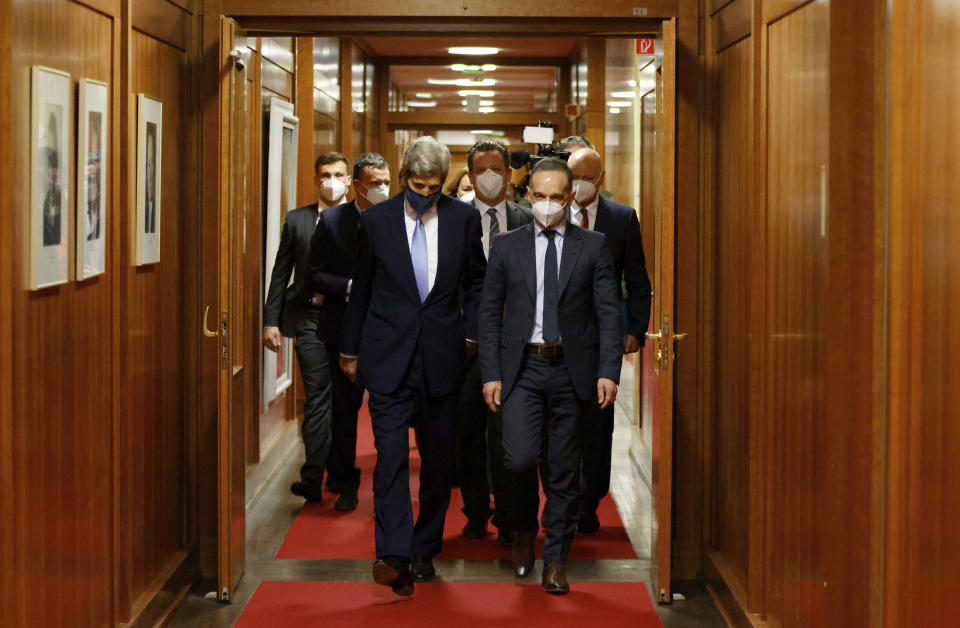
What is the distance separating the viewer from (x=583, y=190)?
5.20 metres

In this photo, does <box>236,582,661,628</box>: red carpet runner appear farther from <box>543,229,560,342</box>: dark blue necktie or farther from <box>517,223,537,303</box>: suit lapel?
<box>517,223,537,303</box>: suit lapel

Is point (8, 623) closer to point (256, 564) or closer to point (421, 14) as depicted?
point (256, 564)

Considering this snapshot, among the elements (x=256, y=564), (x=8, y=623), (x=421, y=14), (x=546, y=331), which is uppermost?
(x=421, y=14)

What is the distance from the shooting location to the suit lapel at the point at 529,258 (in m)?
4.57

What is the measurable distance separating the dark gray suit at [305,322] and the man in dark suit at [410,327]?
1.04m

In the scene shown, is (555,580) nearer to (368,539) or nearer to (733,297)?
(368,539)

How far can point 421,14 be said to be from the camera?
4.72m

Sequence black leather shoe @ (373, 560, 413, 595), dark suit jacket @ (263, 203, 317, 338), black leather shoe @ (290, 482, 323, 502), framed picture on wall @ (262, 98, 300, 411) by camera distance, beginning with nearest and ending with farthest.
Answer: black leather shoe @ (373, 560, 413, 595), dark suit jacket @ (263, 203, 317, 338), black leather shoe @ (290, 482, 323, 502), framed picture on wall @ (262, 98, 300, 411)

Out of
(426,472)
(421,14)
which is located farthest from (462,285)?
(421,14)

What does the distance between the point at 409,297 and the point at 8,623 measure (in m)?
2.14

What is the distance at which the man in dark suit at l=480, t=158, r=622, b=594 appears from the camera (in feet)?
14.9

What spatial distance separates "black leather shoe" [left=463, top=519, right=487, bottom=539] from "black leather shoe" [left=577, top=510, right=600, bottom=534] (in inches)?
18.3

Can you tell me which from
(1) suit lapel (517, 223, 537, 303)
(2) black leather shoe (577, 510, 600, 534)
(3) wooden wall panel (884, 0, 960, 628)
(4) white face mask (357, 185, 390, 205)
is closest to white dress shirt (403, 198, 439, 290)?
(1) suit lapel (517, 223, 537, 303)

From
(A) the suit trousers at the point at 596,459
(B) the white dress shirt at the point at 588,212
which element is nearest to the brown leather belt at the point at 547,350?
(A) the suit trousers at the point at 596,459
